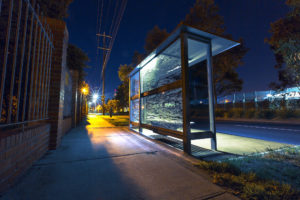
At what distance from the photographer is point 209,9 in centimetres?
1614

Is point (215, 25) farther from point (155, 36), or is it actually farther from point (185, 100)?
point (185, 100)

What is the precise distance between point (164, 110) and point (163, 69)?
5.46ft

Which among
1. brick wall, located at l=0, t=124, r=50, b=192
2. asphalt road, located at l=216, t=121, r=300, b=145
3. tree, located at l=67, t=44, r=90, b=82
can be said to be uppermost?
tree, located at l=67, t=44, r=90, b=82

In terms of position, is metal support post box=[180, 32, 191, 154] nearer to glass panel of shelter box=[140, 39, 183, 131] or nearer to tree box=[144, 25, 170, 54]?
glass panel of shelter box=[140, 39, 183, 131]

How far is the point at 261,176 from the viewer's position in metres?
2.34

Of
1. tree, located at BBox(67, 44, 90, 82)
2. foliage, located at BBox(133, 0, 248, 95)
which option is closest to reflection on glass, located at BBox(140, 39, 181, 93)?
tree, located at BBox(67, 44, 90, 82)

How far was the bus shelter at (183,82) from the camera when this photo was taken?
12.8 feet

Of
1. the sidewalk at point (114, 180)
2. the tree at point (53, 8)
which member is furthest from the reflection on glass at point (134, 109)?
the tree at point (53, 8)

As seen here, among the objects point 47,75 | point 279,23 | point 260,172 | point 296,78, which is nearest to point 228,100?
point 279,23

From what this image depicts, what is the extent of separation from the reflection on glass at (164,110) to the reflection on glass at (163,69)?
549 mm

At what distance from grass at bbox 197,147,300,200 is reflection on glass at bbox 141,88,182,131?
1790 mm

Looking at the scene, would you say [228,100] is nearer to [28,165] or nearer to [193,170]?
[193,170]

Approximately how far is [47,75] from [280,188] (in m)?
5.14

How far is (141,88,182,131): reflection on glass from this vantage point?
4.41 metres
